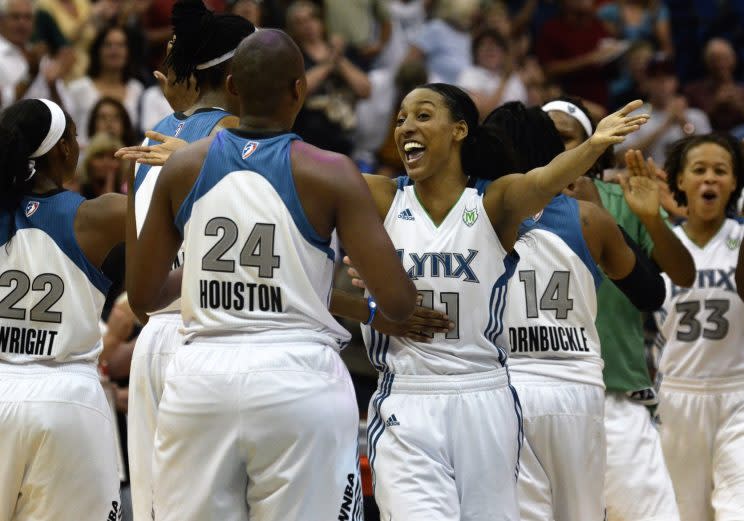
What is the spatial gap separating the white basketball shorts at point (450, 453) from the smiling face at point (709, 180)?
2.66 m

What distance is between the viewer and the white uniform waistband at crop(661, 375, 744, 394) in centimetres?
701

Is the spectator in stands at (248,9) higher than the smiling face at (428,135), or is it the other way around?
the spectator in stands at (248,9)

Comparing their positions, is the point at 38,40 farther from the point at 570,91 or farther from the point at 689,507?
the point at 689,507

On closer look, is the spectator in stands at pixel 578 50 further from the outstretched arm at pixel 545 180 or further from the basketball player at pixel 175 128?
the outstretched arm at pixel 545 180

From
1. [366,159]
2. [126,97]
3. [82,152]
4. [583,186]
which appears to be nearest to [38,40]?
[126,97]

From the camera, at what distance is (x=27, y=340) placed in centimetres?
511

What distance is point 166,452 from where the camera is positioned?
4.29 meters

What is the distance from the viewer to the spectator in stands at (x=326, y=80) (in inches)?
475

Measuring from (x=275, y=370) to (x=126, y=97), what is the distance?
7.85 meters

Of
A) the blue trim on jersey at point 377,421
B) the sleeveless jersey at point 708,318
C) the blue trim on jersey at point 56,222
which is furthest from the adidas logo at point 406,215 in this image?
the sleeveless jersey at point 708,318

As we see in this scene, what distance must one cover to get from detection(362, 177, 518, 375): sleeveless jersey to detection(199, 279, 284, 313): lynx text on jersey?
1.03m

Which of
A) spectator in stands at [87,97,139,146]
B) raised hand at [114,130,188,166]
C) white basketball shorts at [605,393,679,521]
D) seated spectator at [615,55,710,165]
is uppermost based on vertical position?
seated spectator at [615,55,710,165]

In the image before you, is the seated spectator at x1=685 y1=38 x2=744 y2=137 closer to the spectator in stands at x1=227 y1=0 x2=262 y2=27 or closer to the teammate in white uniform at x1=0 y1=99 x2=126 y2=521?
the spectator in stands at x1=227 y1=0 x2=262 y2=27

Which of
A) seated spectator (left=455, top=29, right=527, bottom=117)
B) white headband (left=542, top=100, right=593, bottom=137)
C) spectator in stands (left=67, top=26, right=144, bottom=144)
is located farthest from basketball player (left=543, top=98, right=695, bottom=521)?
seated spectator (left=455, top=29, right=527, bottom=117)
